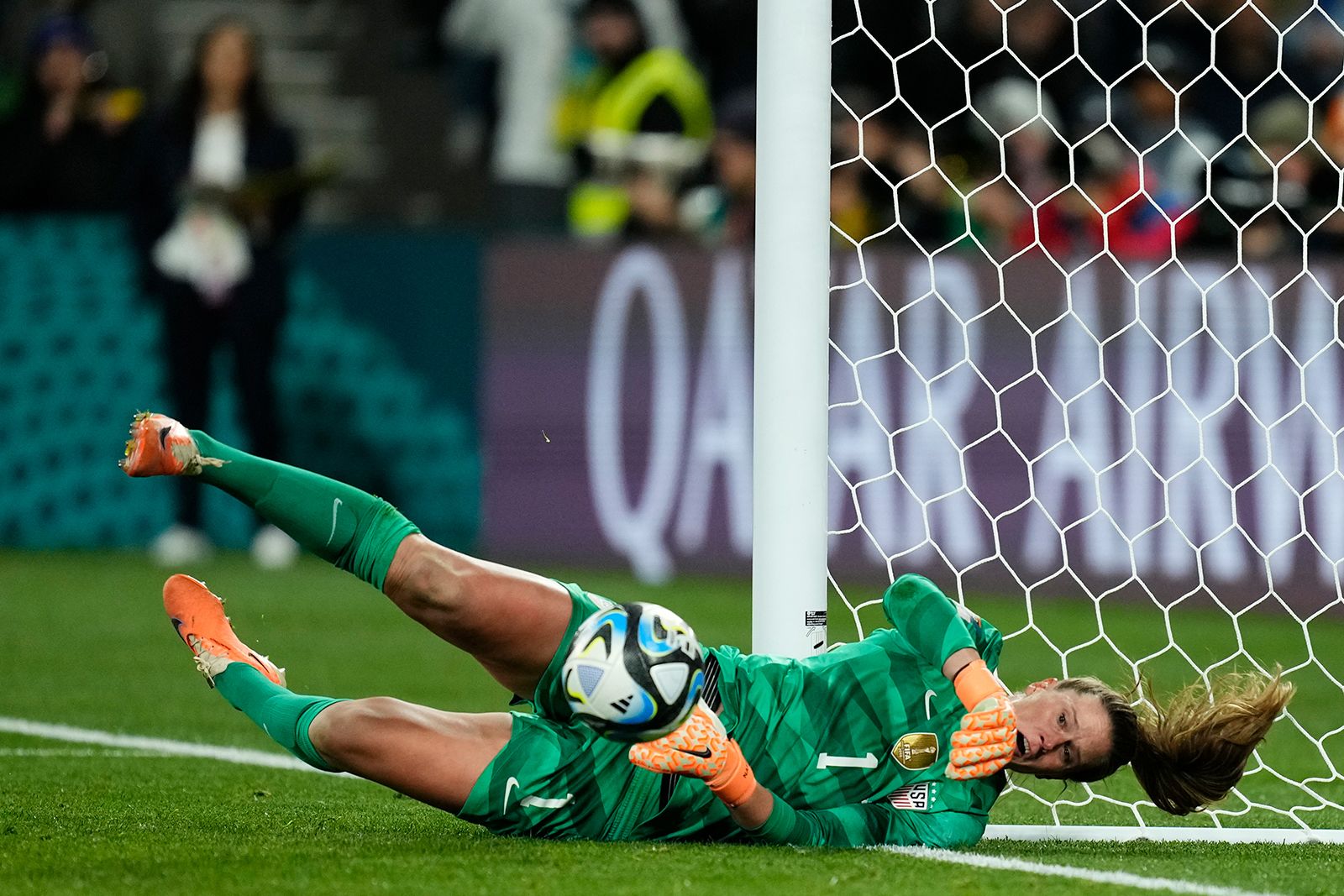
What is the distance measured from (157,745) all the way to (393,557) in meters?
1.72

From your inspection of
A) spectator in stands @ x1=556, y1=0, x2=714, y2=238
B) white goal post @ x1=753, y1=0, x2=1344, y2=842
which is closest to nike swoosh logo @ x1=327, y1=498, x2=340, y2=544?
white goal post @ x1=753, y1=0, x2=1344, y2=842

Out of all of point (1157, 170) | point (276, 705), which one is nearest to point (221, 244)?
point (1157, 170)

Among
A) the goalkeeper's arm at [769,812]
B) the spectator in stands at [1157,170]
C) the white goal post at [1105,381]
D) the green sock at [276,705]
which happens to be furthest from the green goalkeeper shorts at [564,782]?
the spectator in stands at [1157,170]

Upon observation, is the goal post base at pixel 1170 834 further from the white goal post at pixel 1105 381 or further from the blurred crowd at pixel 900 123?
the blurred crowd at pixel 900 123

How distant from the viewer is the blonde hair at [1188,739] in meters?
4.34

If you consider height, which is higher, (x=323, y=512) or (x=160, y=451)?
(x=160, y=451)

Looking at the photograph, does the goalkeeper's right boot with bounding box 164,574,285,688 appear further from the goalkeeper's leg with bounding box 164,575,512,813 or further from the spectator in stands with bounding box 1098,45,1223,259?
the spectator in stands with bounding box 1098,45,1223,259

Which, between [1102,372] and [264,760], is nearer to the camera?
[264,760]

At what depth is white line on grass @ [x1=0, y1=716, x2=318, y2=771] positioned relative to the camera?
17.5 feet

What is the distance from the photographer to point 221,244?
10109 millimetres

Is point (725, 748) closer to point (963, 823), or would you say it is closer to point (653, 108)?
point (963, 823)

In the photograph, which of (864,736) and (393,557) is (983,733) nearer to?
(864,736)

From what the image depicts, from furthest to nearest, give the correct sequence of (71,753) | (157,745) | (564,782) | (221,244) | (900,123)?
1. (900,123)
2. (221,244)
3. (157,745)
4. (71,753)
5. (564,782)

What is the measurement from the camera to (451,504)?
33.3 ft
